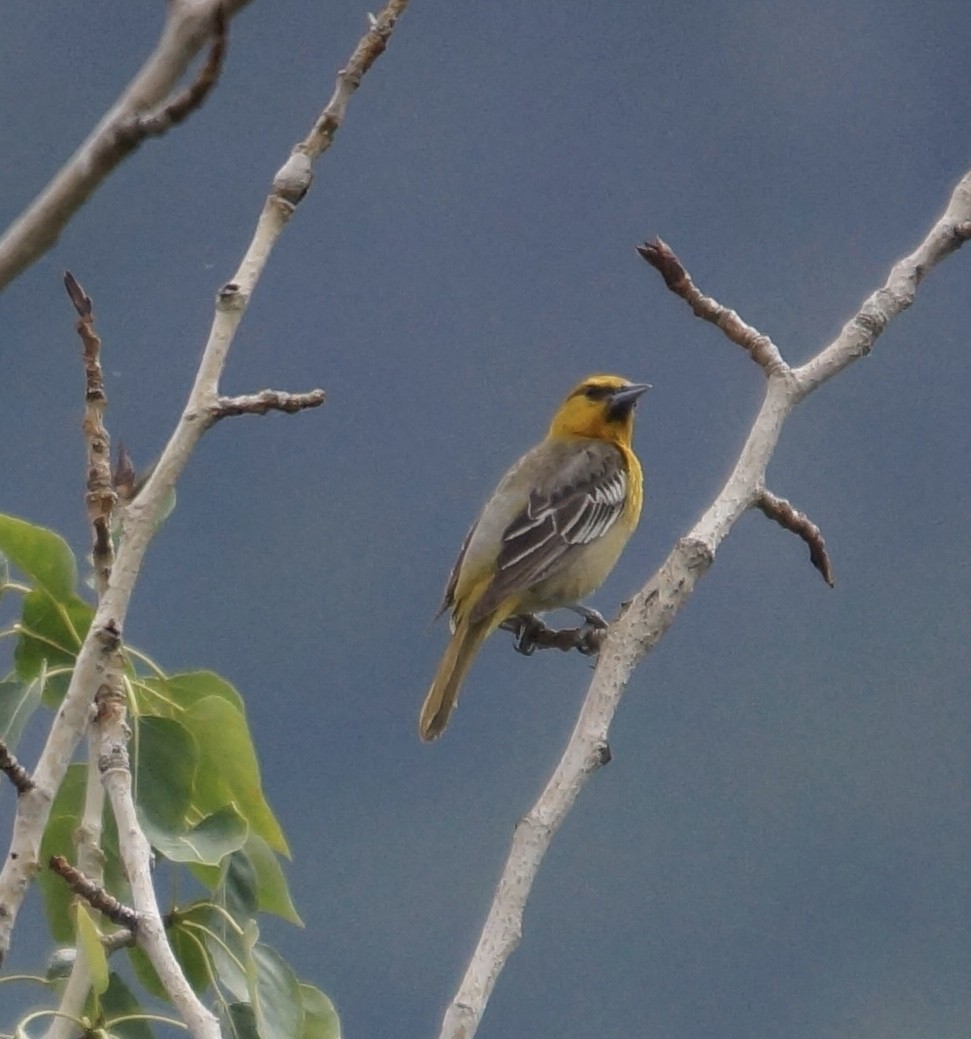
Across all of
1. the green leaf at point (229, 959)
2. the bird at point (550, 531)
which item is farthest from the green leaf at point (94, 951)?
the bird at point (550, 531)

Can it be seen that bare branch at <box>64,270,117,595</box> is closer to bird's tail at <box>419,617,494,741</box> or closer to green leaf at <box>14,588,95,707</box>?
green leaf at <box>14,588,95,707</box>

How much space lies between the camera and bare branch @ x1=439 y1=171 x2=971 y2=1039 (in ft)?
5.85

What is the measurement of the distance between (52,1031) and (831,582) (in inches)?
47.8

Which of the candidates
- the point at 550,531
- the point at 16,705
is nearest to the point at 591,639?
the point at 16,705

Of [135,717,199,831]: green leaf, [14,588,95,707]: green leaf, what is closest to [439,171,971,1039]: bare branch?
[135,717,199,831]: green leaf

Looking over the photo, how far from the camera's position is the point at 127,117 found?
4.62 feet

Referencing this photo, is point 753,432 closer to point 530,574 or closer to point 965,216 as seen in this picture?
point 965,216

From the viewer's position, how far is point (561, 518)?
491 centimetres

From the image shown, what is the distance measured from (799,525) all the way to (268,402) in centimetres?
92

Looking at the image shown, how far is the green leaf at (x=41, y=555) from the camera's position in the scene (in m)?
2.22

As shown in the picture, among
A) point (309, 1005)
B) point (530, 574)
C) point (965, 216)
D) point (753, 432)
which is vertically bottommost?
point (309, 1005)

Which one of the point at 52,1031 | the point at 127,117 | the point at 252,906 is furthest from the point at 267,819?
the point at 127,117

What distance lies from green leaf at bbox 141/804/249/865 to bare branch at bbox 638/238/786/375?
89 cm

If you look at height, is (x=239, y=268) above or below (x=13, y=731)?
above
